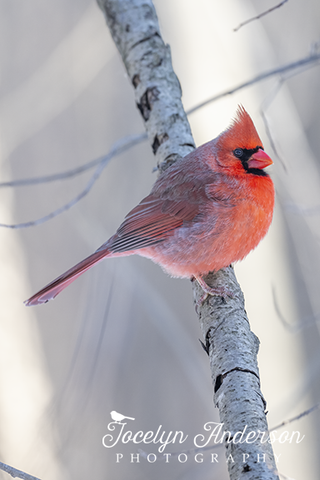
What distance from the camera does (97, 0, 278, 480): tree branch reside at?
1.39m

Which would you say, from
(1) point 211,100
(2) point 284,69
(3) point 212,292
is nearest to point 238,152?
(1) point 211,100

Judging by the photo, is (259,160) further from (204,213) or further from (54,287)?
(54,287)

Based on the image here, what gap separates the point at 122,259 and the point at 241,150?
1.66 meters

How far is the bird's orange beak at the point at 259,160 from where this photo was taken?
93.7 inches

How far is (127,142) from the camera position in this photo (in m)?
2.74

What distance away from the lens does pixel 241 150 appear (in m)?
2.43

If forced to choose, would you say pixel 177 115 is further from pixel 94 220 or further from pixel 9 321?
pixel 9 321

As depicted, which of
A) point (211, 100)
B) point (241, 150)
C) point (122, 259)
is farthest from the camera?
point (122, 259)

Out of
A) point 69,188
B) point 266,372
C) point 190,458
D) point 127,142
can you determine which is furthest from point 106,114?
point 190,458

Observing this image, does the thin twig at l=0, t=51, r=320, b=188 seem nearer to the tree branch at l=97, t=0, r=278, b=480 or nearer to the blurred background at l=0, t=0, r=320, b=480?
the tree branch at l=97, t=0, r=278, b=480

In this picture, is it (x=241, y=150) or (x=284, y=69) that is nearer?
(x=284, y=69)

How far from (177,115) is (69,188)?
6.37 ft

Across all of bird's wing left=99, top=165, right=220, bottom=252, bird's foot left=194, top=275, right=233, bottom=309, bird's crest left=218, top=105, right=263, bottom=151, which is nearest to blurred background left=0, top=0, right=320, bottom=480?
bird's crest left=218, top=105, right=263, bottom=151

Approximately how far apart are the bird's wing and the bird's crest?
213 millimetres
